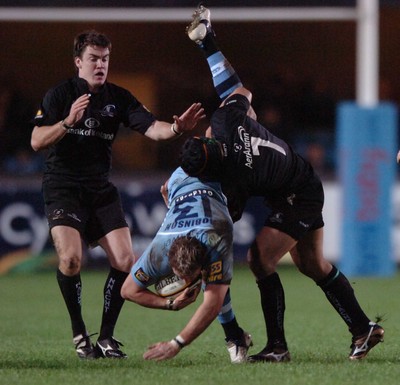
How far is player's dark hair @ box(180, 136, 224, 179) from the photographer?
253 inches

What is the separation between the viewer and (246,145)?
673 centimetres

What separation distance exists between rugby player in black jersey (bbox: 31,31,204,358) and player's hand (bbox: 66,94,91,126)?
28 cm

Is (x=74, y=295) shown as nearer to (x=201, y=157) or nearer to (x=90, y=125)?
(x=90, y=125)

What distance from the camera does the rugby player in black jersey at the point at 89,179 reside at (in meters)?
7.40

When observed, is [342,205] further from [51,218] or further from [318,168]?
[51,218]

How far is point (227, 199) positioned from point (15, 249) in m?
8.06

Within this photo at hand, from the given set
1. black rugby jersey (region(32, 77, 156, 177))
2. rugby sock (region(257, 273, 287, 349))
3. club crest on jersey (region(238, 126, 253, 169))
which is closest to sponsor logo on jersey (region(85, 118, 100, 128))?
black rugby jersey (region(32, 77, 156, 177))

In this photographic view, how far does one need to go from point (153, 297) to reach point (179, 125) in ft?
3.97

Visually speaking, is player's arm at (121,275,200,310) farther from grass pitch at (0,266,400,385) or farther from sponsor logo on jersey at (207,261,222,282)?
grass pitch at (0,266,400,385)

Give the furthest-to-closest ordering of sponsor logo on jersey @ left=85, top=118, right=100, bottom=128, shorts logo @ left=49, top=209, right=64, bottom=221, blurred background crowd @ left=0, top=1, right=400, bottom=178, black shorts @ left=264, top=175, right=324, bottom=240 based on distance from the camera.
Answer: blurred background crowd @ left=0, top=1, right=400, bottom=178 < sponsor logo on jersey @ left=85, top=118, right=100, bottom=128 < shorts logo @ left=49, top=209, right=64, bottom=221 < black shorts @ left=264, top=175, right=324, bottom=240

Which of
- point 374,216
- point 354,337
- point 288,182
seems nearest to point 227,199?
point 288,182

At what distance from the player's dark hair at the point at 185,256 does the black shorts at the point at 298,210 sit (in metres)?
0.79

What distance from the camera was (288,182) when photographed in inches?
Result: 273

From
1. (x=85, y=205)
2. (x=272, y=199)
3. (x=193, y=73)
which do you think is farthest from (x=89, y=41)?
(x=193, y=73)
